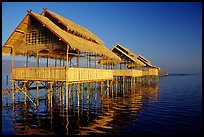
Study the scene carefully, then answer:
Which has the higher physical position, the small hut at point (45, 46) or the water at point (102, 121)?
the small hut at point (45, 46)

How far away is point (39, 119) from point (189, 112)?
12.9 m

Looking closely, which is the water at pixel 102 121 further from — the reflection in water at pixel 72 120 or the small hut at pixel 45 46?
the small hut at pixel 45 46

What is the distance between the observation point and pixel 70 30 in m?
23.6

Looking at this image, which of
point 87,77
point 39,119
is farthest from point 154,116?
point 39,119

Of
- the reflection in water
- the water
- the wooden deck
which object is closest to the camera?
the water

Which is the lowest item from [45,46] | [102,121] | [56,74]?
[102,121]

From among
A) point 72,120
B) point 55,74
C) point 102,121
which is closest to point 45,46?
point 55,74

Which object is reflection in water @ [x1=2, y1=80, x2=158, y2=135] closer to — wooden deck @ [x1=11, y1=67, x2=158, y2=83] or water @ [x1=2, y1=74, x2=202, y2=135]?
water @ [x1=2, y1=74, x2=202, y2=135]

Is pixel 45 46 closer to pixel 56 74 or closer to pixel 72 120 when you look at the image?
pixel 56 74

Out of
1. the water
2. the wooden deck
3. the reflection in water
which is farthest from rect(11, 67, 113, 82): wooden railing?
the water

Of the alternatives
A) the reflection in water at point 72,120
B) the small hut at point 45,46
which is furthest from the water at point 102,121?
the small hut at point 45,46

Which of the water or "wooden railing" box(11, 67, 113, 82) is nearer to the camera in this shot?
the water

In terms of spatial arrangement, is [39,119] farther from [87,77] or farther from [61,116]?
[87,77]

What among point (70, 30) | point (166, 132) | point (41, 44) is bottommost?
point (166, 132)
